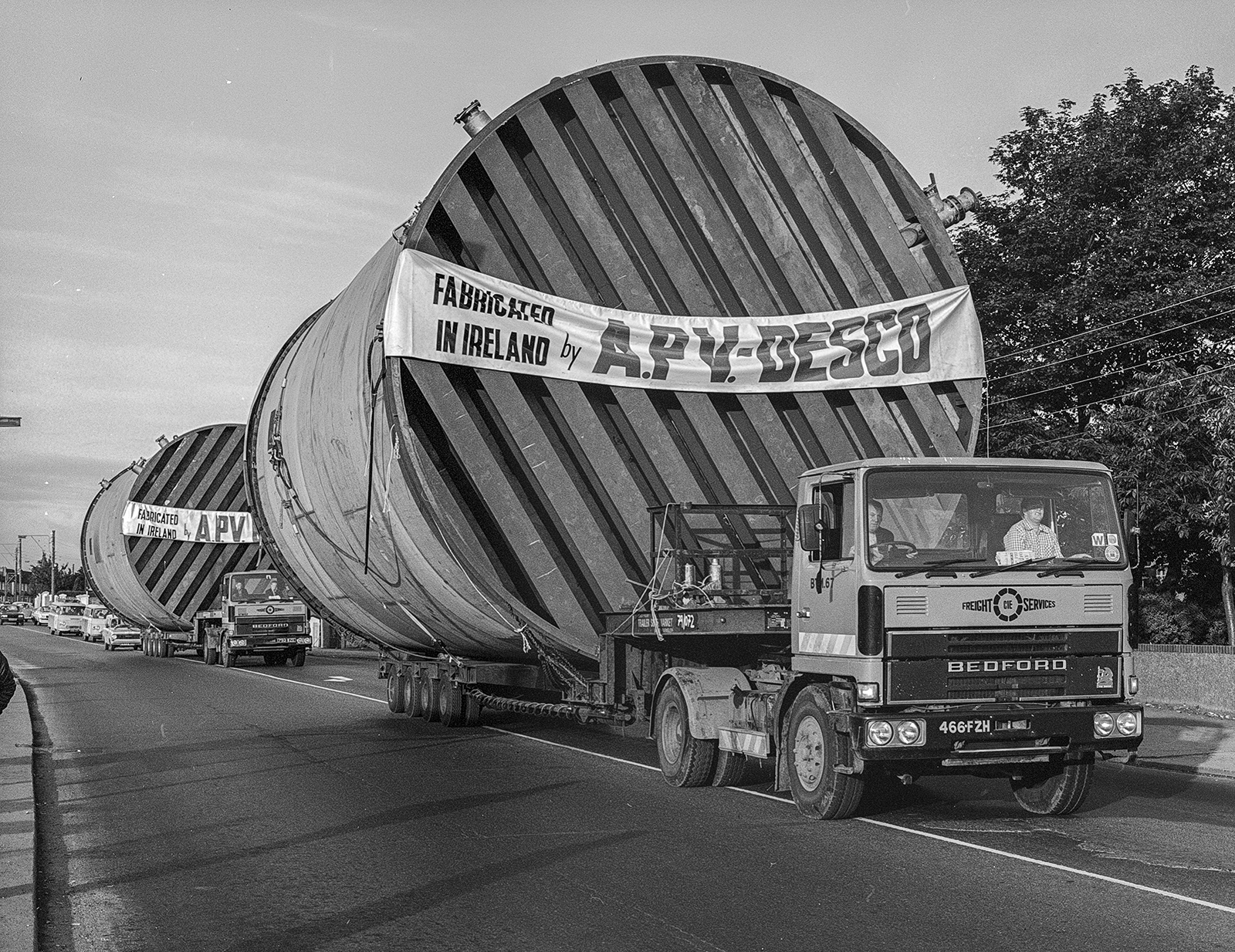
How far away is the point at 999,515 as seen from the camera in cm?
971

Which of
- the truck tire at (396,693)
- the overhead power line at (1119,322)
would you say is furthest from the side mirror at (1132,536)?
the overhead power line at (1119,322)

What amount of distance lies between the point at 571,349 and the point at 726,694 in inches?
148

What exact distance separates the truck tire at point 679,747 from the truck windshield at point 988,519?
2.75 m

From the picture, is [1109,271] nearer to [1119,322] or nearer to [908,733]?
[1119,322]

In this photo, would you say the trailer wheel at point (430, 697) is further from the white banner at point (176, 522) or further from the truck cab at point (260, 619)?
the white banner at point (176, 522)

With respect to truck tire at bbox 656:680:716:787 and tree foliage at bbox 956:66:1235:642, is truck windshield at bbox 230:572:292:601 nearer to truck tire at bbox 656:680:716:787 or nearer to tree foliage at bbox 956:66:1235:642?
tree foliage at bbox 956:66:1235:642

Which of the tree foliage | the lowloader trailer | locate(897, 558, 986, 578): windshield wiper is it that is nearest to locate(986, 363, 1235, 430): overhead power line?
the tree foliage

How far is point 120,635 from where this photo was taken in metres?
48.5

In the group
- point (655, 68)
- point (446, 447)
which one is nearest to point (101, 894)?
point (446, 447)

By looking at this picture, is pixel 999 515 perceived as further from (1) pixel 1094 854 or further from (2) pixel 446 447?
(2) pixel 446 447

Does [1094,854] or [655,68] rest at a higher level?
[655,68]

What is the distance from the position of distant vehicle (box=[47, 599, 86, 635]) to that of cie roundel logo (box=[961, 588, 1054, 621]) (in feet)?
205

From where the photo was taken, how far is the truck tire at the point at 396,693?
61.5ft

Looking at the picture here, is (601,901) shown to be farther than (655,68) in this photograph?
No
